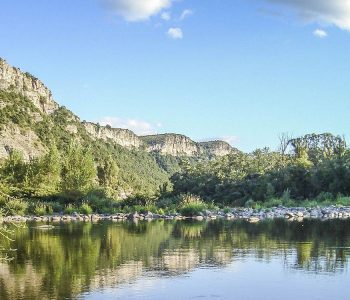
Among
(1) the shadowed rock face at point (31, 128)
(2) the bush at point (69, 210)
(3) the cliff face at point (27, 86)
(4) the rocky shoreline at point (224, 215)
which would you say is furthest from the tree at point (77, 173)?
(3) the cliff face at point (27, 86)

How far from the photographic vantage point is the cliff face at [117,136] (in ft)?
502

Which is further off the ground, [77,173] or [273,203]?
[77,173]

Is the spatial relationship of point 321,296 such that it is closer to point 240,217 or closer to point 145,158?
point 240,217

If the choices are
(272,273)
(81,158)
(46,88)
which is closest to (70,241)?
(272,273)

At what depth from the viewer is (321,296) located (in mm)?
11883

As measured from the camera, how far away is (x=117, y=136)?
575 ft

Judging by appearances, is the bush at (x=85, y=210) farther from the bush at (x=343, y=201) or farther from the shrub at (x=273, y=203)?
the bush at (x=343, y=201)

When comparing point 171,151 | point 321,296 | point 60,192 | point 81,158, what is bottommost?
point 321,296

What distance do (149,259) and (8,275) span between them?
461 cm

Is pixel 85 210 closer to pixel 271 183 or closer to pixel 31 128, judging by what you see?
pixel 271 183

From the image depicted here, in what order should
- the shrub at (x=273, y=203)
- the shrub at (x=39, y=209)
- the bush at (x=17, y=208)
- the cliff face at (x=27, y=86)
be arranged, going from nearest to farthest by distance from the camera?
the bush at (x=17, y=208), the shrub at (x=39, y=209), the shrub at (x=273, y=203), the cliff face at (x=27, y=86)

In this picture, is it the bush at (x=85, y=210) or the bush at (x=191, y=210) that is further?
the bush at (x=85, y=210)

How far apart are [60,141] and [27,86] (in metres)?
22.6

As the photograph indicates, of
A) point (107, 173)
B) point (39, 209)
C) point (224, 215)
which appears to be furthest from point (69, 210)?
point (107, 173)
